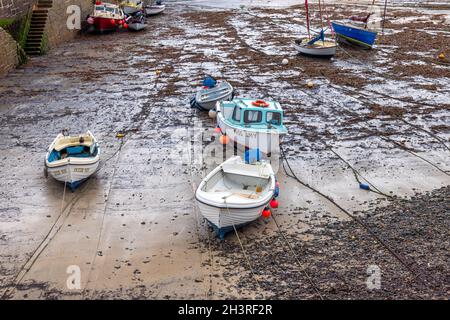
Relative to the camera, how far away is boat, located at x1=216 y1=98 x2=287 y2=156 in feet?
54.9

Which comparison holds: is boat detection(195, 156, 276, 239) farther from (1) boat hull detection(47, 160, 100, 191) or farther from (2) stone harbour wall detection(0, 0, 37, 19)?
(2) stone harbour wall detection(0, 0, 37, 19)

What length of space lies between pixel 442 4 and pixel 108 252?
56050 millimetres

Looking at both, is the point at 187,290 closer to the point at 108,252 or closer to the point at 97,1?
the point at 108,252

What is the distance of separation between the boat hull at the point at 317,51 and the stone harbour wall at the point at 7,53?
1756 cm

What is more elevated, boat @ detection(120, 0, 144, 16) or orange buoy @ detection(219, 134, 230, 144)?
boat @ detection(120, 0, 144, 16)

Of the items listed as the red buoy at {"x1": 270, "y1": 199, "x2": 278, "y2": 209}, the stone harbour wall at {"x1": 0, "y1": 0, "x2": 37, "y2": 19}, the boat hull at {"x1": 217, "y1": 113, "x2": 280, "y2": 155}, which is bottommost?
the red buoy at {"x1": 270, "y1": 199, "x2": 278, "y2": 209}

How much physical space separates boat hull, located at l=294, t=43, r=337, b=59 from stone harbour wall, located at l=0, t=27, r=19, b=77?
17556 mm

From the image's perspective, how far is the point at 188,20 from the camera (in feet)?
158

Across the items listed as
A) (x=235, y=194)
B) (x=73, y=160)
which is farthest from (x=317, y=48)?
(x=73, y=160)

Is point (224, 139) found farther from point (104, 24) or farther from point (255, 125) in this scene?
point (104, 24)

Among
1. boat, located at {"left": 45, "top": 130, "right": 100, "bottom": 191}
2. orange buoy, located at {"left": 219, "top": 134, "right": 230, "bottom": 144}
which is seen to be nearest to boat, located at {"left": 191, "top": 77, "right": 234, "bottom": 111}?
orange buoy, located at {"left": 219, "top": 134, "right": 230, "bottom": 144}

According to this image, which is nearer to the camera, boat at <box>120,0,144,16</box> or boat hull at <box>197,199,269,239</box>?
boat hull at <box>197,199,269,239</box>
